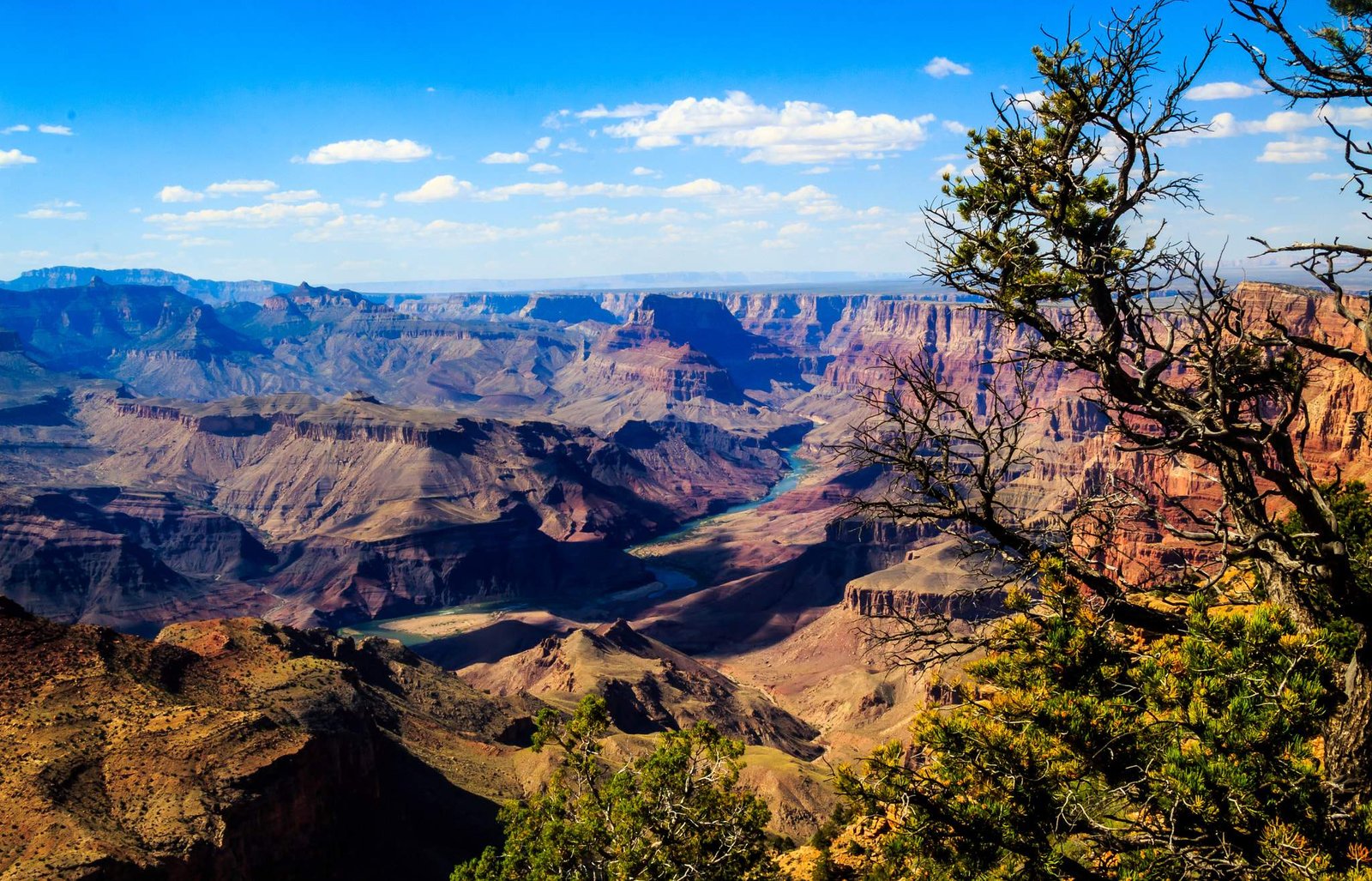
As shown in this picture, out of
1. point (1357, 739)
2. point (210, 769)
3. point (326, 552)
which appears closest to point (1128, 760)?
point (1357, 739)

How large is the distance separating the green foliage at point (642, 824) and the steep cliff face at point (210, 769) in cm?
1941

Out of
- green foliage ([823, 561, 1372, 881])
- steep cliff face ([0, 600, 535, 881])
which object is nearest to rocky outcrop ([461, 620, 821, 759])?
steep cliff face ([0, 600, 535, 881])

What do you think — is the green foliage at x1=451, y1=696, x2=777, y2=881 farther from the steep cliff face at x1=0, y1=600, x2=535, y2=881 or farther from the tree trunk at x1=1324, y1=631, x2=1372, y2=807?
the steep cliff face at x1=0, y1=600, x2=535, y2=881

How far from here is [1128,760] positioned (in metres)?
15.2

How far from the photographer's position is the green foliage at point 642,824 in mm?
22188

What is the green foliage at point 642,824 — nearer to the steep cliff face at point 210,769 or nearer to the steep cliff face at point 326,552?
the steep cliff face at point 210,769

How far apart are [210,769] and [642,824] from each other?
91.9ft

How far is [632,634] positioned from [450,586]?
6131cm

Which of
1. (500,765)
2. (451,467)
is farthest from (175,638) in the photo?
(451,467)

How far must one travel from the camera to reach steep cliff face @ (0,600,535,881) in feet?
120

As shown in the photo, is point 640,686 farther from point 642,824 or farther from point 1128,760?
point 1128,760

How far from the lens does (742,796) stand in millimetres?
25453

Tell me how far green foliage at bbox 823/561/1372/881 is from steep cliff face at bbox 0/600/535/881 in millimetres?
31609

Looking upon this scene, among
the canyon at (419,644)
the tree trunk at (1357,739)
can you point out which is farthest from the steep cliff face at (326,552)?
the tree trunk at (1357,739)
